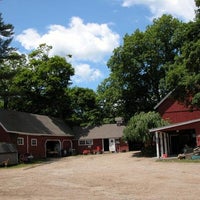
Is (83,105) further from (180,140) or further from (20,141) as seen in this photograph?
(180,140)

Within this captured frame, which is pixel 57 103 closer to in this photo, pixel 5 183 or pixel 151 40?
pixel 151 40

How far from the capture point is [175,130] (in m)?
37.7

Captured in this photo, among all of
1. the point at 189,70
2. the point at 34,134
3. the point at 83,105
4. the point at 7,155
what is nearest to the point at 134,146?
the point at 83,105

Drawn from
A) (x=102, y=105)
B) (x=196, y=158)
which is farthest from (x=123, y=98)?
(x=196, y=158)

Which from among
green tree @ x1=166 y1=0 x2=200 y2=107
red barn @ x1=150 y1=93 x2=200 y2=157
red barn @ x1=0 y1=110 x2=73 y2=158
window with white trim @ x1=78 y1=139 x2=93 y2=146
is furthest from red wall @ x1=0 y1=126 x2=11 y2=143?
green tree @ x1=166 y1=0 x2=200 y2=107

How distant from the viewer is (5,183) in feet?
65.0

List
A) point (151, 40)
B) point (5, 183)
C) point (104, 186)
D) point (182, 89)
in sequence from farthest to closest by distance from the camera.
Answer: point (151, 40), point (182, 89), point (5, 183), point (104, 186)

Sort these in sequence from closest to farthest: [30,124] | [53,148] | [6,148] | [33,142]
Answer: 1. [6,148]
2. [33,142]
3. [30,124]
4. [53,148]

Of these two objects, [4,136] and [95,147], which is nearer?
[4,136]

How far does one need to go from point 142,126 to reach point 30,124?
13.5 m

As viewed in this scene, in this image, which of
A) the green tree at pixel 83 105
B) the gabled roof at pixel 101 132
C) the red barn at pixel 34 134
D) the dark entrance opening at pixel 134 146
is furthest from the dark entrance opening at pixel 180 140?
the green tree at pixel 83 105

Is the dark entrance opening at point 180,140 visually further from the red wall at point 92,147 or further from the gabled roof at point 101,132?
the red wall at point 92,147

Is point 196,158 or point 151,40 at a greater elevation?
point 151,40

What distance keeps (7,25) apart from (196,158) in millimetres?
23891
